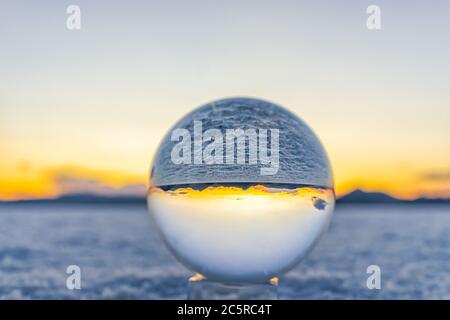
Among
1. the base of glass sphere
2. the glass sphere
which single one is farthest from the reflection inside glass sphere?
the base of glass sphere

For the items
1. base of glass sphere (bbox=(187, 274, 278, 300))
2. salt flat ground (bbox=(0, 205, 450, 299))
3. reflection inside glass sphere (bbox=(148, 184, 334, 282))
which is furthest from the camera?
salt flat ground (bbox=(0, 205, 450, 299))

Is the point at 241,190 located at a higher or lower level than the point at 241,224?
higher

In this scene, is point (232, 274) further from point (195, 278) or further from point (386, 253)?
point (386, 253)

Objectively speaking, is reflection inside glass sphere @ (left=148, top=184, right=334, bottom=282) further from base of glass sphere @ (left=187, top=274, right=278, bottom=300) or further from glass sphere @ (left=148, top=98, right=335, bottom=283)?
base of glass sphere @ (left=187, top=274, right=278, bottom=300)

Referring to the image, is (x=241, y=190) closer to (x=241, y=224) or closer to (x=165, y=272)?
(x=241, y=224)

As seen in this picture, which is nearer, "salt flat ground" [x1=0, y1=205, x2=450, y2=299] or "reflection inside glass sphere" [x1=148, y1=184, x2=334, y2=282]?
"reflection inside glass sphere" [x1=148, y1=184, x2=334, y2=282]

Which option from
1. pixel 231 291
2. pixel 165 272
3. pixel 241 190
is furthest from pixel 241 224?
pixel 165 272

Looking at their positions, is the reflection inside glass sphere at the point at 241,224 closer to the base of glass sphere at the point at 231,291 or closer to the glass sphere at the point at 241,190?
the glass sphere at the point at 241,190

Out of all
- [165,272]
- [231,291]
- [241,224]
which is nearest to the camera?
[241,224]
